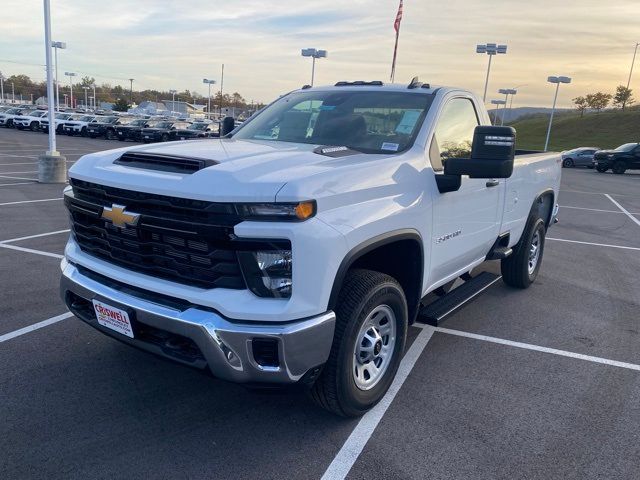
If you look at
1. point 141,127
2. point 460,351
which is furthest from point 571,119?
point 460,351

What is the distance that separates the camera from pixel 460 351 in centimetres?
462

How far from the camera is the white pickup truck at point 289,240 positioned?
2.70 meters

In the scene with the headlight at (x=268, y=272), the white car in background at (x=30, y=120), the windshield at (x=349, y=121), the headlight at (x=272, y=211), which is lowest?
the white car in background at (x=30, y=120)

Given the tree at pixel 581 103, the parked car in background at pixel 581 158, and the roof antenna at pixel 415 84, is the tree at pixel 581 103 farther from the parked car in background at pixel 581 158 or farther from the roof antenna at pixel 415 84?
the roof antenna at pixel 415 84

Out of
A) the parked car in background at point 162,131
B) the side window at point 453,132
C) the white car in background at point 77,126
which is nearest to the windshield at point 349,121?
the side window at point 453,132

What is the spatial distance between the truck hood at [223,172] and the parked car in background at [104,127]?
34.7m

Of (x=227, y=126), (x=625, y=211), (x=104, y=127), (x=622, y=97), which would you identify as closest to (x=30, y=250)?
(x=227, y=126)

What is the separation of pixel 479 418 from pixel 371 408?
0.70 metres

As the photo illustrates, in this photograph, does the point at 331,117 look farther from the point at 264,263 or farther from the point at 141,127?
the point at 141,127

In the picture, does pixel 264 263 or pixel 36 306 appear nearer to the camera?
pixel 264 263

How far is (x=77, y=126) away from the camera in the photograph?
3588 cm

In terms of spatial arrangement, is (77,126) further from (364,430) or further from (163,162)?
(364,430)

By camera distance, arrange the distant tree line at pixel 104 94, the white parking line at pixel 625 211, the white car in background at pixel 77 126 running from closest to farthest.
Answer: the white parking line at pixel 625 211
the white car in background at pixel 77 126
the distant tree line at pixel 104 94

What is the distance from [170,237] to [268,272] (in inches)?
23.3
